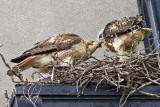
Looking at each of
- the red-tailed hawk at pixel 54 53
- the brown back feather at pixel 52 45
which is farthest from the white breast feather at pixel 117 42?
the brown back feather at pixel 52 45

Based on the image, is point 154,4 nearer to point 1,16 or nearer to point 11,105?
point 1,16

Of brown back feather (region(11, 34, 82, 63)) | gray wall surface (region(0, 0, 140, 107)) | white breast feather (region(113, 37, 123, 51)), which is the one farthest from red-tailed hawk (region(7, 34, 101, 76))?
gray wall surface (region(0, 0, 140, 107))

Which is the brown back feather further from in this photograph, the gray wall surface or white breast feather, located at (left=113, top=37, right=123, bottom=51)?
the gray wall surface

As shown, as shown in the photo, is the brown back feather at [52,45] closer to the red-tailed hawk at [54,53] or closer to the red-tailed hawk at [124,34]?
the red-tailed hawk at [54,53]

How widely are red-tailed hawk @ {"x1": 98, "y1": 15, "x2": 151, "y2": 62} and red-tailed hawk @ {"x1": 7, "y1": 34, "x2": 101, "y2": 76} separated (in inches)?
20.0

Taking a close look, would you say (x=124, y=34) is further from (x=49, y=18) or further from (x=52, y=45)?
(x=49, y=18)

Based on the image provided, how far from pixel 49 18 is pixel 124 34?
61.7 inches

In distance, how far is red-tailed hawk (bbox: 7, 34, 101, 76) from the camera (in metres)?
6.55

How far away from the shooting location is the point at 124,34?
23.1ft

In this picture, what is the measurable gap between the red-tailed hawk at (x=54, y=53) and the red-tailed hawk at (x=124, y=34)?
509mm

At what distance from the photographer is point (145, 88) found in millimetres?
5348

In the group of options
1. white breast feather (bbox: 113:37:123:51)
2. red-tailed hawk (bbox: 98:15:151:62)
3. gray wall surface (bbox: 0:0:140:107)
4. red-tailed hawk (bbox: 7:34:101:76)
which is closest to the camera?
red-tailed hawk (bbox: 7:34:101:76)

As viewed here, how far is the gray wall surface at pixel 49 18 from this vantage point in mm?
7912

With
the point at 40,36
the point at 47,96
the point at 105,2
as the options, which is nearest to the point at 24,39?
the point at 40,36
